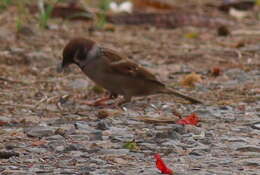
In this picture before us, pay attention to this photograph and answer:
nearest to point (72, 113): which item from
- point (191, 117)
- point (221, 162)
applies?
point (191, 117)

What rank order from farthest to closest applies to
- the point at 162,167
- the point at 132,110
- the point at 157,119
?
the point at 132,110 → the point at 157,119 → the point at 162,167

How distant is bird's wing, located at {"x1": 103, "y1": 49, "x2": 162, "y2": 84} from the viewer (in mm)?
7129

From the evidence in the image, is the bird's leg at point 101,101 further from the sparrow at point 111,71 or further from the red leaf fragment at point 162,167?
the red leaf fragment at point 162,167

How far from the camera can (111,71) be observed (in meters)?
7.08

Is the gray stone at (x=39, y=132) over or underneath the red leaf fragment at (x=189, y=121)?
underneath

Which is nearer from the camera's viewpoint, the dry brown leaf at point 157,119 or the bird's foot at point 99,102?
the dry brown leaf at point 157,119

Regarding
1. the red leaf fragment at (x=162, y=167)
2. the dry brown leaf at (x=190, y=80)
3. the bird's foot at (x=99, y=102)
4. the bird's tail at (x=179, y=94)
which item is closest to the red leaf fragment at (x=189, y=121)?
the bird's tail at (x=179, y=94)

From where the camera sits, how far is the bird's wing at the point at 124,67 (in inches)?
281

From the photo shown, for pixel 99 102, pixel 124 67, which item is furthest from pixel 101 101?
pixel 124 67

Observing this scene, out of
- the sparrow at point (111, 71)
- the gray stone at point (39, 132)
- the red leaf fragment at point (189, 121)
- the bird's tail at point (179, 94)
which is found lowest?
the gray stone at point (39, 132)

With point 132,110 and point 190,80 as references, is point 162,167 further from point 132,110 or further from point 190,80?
point 190,80

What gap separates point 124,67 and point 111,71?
0.55ft

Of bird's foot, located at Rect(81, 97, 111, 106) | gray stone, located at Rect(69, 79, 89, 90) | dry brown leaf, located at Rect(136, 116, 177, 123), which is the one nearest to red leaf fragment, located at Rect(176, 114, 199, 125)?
dry brown leaf, located at Rect(136, 116, 177, 123)

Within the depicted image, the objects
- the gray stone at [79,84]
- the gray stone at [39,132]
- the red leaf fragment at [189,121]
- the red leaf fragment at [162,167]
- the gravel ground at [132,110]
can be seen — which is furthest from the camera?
the gray stone at [79,84]
